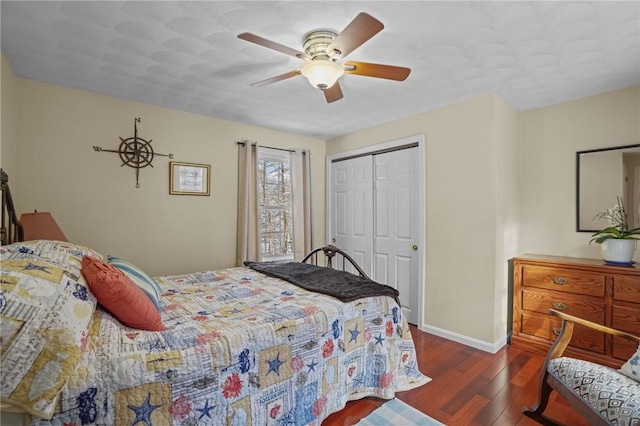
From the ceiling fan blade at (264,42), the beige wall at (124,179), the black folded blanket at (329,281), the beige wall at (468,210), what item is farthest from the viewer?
the beige wall at (468,210)

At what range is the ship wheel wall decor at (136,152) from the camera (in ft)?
10.0

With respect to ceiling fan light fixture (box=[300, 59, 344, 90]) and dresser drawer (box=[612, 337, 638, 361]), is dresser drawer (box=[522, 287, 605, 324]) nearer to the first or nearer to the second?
dresser drawer (box=[612, 337, 638, 361])

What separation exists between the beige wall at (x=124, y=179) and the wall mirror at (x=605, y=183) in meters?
3.64

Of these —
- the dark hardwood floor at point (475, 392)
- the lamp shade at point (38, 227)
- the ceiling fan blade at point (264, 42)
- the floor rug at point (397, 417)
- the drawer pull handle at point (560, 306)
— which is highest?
the ceiling fan blade at point (264, 42)

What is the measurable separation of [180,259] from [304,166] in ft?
6.62

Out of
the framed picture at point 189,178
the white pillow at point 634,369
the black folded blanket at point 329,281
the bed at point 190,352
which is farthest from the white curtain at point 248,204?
the white pillow at point 634,369

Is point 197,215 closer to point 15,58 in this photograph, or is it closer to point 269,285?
point 269,285

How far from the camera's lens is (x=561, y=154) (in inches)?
124

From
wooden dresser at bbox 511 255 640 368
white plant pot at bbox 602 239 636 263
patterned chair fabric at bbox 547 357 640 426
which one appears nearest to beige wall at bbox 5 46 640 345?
wooden dresser at bbox 511 255 640 368

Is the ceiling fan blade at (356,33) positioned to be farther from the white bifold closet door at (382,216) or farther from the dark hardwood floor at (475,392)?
the dark hardwood floor at (475,392)

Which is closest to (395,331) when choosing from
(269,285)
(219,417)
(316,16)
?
(269,285)

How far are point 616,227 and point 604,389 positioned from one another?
1867 millimetres

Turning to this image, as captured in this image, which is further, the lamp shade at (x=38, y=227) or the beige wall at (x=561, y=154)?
the beige wall at (x=561, y=154)

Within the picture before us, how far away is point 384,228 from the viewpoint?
4000 millimetres
